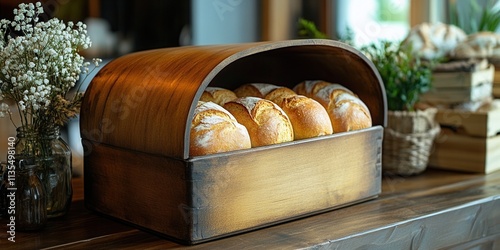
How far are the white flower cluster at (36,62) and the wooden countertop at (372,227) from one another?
229mm

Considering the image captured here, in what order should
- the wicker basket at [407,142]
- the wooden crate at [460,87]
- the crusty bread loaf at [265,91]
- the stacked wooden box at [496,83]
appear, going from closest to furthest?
the crusty bread loaf at [265,91] → the wicker basket at [407,142] → the wooden crate at [460,87] → the stacked wooden box at [496,83]

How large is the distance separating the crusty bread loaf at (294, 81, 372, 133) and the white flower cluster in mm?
472

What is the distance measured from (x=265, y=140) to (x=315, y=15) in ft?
10.5

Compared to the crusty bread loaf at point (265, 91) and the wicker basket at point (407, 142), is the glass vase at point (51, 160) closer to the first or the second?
the crusty bread loaf at point (265, 91)

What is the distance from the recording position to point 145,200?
109 cm

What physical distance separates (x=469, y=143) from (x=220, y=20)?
2496mm

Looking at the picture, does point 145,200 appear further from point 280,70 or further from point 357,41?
point 357,41

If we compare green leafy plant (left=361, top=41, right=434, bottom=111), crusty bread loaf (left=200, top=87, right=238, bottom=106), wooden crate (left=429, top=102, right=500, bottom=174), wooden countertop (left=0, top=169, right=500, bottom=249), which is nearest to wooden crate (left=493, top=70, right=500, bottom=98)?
wooden crate (left=429, top=102, right=500, bottom=174)

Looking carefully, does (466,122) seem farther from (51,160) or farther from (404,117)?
(51,160)

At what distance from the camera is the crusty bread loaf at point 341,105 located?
1271mm

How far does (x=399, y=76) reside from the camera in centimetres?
163

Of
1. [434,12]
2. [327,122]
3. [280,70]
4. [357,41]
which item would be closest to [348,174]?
[327,122]

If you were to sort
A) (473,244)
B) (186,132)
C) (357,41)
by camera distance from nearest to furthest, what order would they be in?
(186,132) < (473,244) < (357,41)

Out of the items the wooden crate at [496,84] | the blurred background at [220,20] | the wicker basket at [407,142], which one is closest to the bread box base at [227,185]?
the wicker basket at [407,142]
